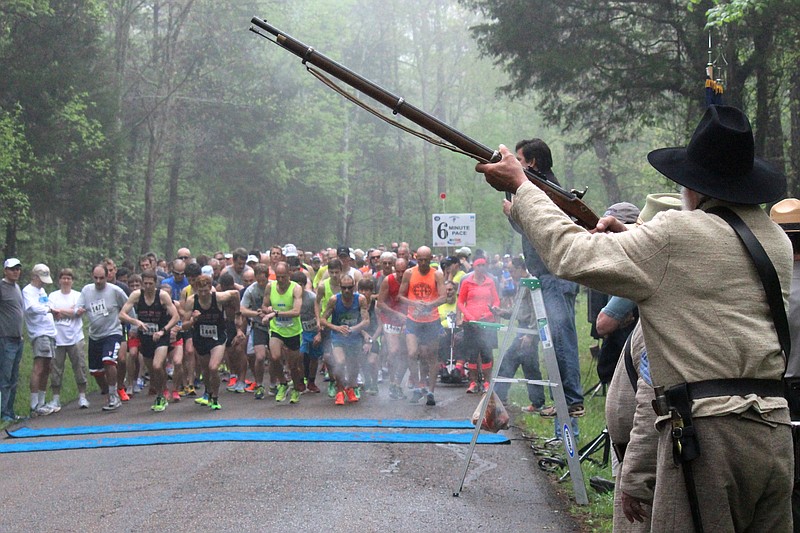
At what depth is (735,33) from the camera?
13508 millimetres

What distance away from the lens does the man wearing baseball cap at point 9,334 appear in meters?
13.0

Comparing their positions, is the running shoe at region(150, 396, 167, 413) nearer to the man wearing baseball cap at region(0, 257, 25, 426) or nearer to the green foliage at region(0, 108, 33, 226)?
the man wearing baseball cap at region(0, 257, 25, 426)

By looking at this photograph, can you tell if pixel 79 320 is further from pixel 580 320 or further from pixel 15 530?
pixel 580 320

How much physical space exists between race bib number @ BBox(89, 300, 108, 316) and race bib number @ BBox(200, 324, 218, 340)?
67.6 inches

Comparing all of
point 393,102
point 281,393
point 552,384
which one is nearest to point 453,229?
point 281,393

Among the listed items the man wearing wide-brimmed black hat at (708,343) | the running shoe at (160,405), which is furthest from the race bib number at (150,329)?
the man wearing wide-brimmed black hat at (708,343)

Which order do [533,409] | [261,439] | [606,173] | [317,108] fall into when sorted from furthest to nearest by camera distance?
[317,108]
[606,173]
[533,409]
[261,439]

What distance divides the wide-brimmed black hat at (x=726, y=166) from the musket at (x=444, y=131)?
57cm

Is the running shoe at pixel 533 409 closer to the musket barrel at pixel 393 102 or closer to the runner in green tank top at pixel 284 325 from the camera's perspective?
the runner in green tank top at pixel 284 325

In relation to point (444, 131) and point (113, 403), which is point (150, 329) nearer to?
point (113, 403)

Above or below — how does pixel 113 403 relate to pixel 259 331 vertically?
below

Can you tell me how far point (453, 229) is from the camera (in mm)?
23391

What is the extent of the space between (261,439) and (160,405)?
11.4 ft

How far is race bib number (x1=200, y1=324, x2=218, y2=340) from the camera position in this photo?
13711 millimetres
